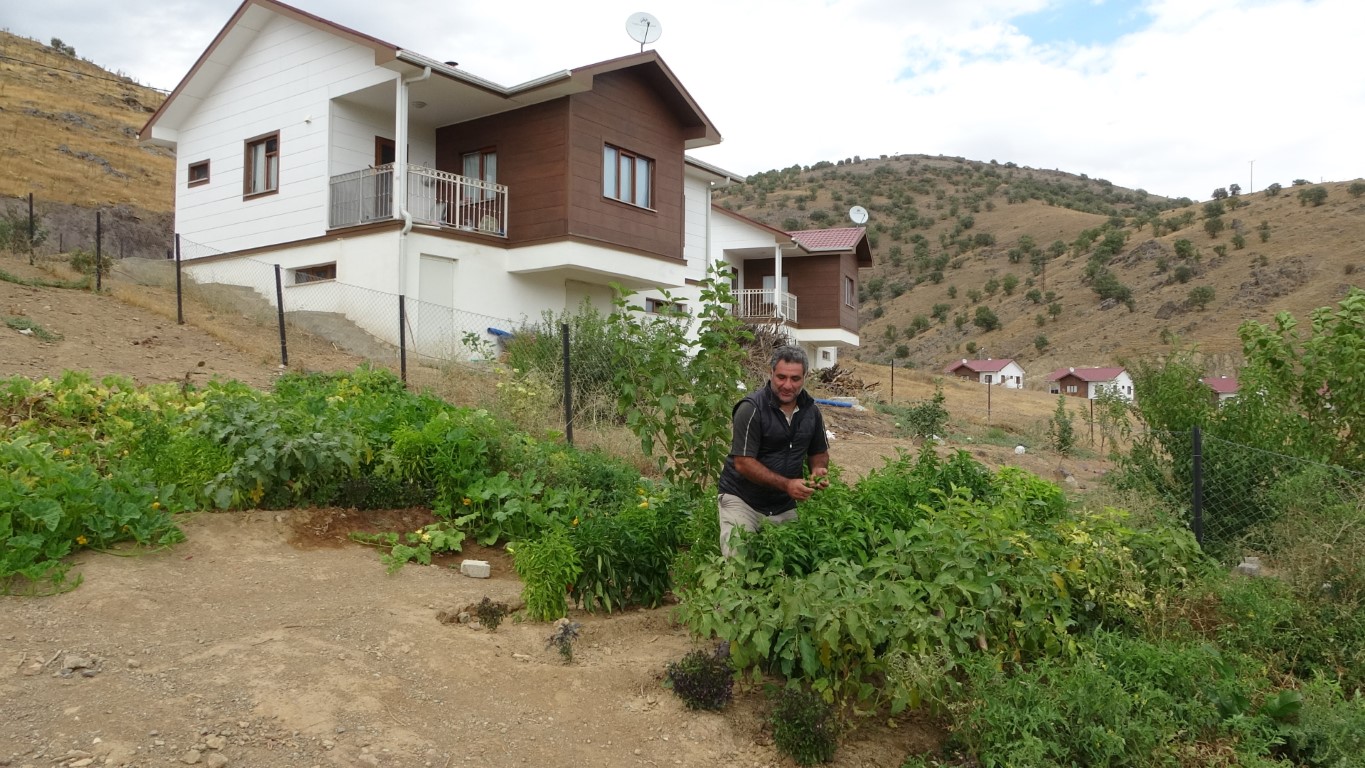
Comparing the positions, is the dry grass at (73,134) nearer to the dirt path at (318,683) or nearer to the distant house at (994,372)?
the dirt path at (318,683)

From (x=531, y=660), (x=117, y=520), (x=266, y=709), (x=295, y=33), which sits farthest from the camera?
(x=295, y=33)

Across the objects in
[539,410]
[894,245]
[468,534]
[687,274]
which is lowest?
[468,534]

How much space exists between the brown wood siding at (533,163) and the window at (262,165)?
3849 millimetres

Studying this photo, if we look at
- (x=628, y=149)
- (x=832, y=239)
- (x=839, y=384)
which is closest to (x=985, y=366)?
(x=832, y=239)

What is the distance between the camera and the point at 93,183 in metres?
31.3

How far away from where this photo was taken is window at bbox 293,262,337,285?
16.7 meters

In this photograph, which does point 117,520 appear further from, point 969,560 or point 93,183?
point 93,183

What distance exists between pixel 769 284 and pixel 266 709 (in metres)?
25.6

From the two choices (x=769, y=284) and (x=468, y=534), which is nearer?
(x=468, y=534)

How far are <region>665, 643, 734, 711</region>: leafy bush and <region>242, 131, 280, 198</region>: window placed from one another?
641 inches

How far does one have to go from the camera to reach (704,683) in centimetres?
411

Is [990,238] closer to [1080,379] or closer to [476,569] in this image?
[1080,379]

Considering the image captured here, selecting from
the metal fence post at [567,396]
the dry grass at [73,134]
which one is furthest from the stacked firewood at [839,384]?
the dry grass at [73,134]

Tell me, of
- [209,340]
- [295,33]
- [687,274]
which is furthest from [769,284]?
[209,340]
